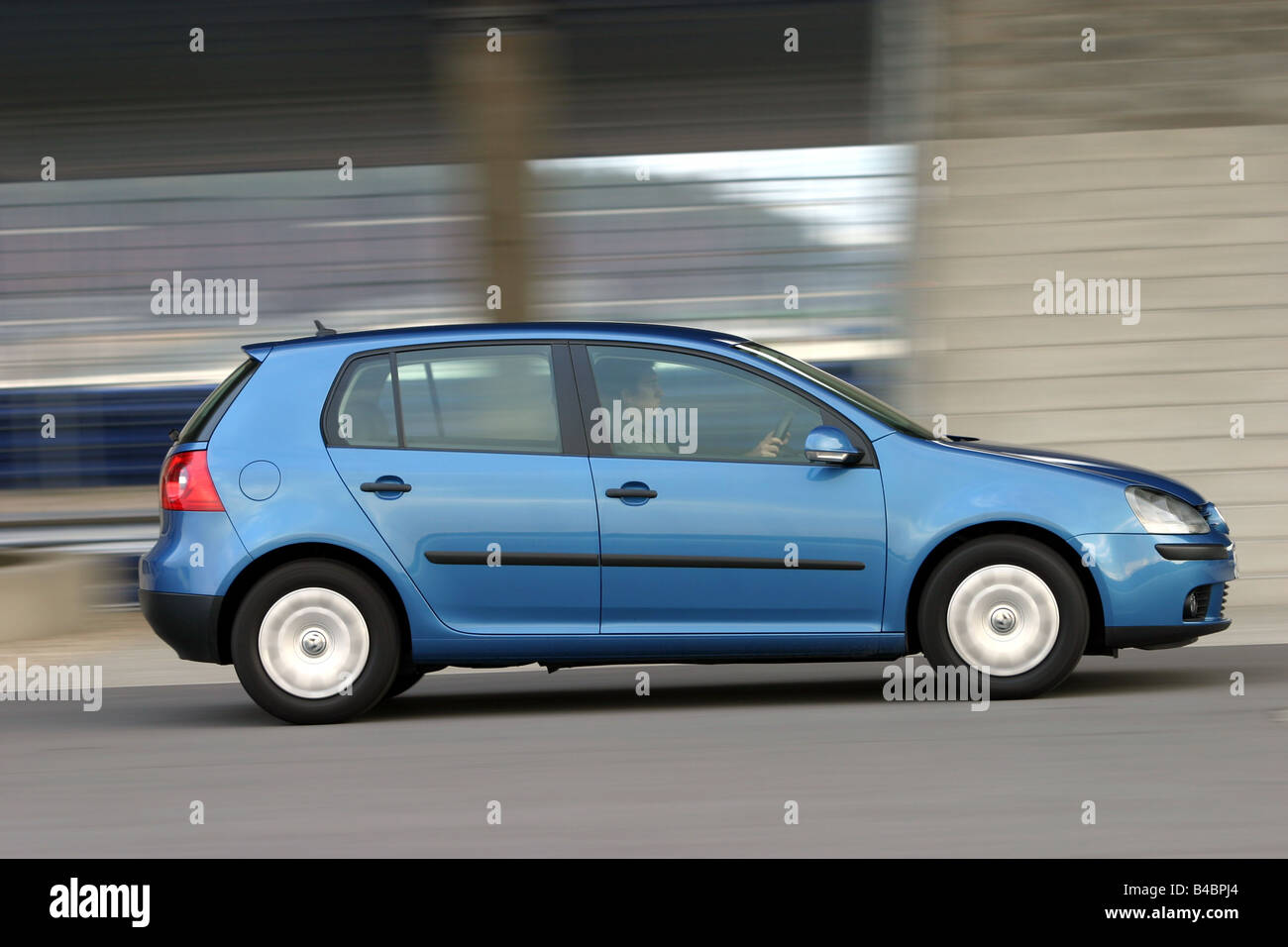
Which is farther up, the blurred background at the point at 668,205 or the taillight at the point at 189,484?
the blurred background at the point at 668,205

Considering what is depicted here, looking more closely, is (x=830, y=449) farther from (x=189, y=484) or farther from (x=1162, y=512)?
(x=189, y=484)

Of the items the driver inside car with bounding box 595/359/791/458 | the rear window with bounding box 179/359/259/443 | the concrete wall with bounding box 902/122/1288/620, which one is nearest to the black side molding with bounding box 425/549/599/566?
the driver inside car with bounding box 595/359/791/458

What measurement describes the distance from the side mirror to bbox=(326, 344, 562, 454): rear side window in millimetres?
975

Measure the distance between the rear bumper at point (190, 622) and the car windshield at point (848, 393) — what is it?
234cm

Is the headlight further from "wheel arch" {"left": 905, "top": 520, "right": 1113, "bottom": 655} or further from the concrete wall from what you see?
the concrete wall

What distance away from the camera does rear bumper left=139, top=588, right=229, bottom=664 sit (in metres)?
6.74

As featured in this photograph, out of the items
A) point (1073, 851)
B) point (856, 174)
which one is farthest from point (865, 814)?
point (856, 174)

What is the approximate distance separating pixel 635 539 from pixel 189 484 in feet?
5.83

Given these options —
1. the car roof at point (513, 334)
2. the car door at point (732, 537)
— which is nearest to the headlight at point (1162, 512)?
the car door at point (732, 537)

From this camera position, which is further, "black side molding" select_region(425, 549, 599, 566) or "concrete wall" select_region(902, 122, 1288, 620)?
"concrete wall" select_region(902, 122, 1288, 620)

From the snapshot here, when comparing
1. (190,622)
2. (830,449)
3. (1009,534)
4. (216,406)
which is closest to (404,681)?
(190,622)

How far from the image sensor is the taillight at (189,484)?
22.3 ft

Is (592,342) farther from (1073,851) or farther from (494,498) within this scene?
(1073,851)

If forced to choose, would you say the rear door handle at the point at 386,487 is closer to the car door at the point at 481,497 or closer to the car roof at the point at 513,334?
the car door at the point at 481,497
